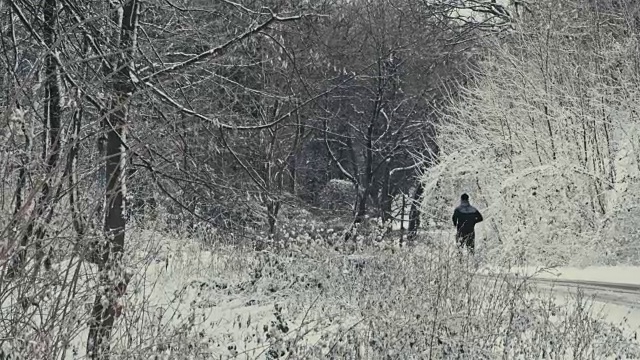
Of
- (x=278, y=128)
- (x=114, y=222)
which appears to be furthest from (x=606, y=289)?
(x=114, y=222)

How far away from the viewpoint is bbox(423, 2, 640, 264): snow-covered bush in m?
16.3

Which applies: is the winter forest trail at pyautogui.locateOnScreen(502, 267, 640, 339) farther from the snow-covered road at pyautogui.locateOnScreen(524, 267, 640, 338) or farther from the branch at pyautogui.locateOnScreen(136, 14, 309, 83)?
the branch at pyautogui.locateOnScreen(136, 14, 309, 83)

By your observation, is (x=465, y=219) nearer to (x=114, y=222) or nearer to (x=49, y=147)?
(x=114, y=222)

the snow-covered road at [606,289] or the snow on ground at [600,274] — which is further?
the snow on ground at [600,274]

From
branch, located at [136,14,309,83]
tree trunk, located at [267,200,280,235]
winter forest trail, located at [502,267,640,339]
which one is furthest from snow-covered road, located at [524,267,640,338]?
branch, located at [136,14,309,83]

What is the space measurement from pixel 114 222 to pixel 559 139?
14447mm

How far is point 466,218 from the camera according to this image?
580 inches

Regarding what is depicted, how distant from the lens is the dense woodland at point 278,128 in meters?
3.80

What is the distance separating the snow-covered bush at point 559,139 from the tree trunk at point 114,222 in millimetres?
12712

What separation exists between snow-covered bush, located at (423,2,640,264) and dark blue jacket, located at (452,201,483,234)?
7.37ft

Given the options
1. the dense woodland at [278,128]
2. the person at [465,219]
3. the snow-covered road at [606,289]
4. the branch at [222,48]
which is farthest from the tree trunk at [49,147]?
the person at [465,219]

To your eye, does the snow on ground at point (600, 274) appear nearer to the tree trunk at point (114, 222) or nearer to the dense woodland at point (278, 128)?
the dense woodland at point (278, 128)

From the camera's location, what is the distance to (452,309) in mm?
7391

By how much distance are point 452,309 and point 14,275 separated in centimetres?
470
